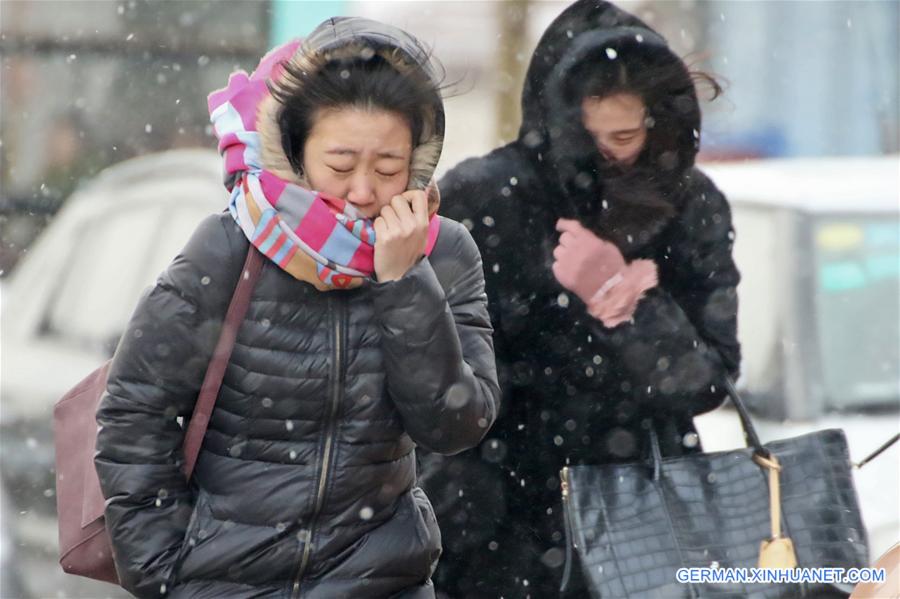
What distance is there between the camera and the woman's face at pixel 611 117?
3.03 m

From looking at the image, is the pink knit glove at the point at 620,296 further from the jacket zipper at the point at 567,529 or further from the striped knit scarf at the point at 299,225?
the striped knit scarf at the point at 299,225

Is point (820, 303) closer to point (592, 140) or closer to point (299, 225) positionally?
point (592, 140)

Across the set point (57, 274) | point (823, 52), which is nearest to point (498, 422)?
point (57, 274)

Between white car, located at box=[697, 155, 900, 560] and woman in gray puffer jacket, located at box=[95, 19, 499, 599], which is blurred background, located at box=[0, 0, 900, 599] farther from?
woman in gray puffer jacket, located at box=[95, 19, 499, 599]

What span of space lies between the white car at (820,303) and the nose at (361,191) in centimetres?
282

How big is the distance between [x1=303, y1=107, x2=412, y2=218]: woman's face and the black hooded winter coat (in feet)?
2.45

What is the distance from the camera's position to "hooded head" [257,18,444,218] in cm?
228

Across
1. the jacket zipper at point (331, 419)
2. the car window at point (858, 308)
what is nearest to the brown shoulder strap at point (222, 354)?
the jacket zipper at point (331, 419)

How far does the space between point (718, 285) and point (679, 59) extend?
533 mm

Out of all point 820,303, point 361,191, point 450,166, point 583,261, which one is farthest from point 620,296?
point 820,303

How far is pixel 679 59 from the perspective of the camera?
10.1ft

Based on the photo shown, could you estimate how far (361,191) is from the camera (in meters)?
2.26

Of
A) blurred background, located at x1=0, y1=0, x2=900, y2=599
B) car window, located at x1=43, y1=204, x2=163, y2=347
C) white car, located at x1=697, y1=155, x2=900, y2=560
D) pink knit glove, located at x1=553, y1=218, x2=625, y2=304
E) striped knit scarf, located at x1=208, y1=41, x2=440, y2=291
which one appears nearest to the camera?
striped knit scarf, located at x1=208, y1=41, x2=440, y2=291

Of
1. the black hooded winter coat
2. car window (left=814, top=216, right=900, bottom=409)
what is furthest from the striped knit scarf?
car window (left=814, top=216, right=900, bottom=409)
